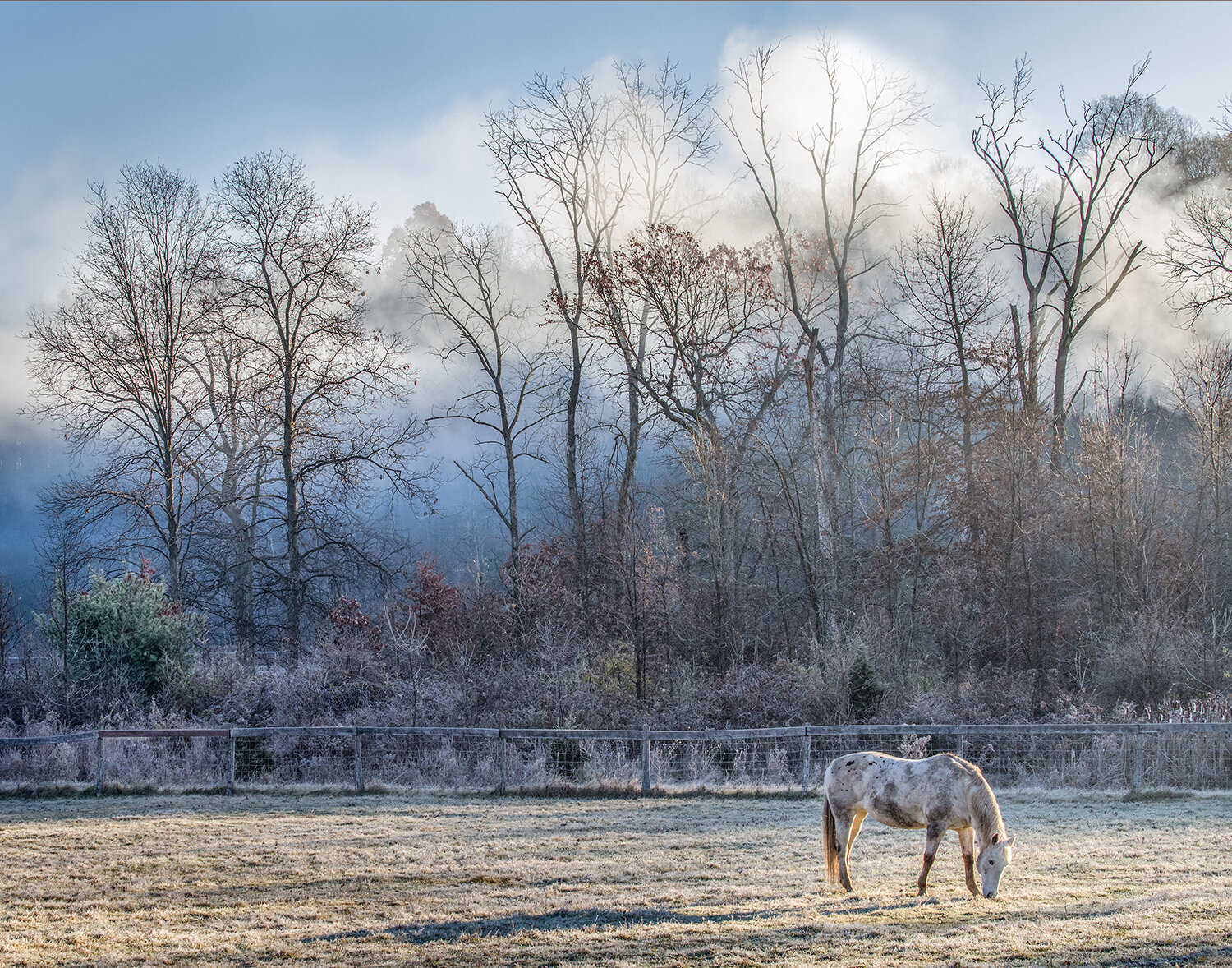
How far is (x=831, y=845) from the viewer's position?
9297 millimetres

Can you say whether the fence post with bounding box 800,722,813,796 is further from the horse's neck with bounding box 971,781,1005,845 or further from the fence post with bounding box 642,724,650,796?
the horse's neck with bounding box 971,781,1005,845

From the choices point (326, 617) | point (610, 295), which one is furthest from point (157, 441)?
point (610, 295)

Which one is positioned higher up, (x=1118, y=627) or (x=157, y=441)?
(x=157, y=441)

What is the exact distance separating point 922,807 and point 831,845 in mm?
1032

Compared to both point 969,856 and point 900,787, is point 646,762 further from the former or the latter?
point 969,856

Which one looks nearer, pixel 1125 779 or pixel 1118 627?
pixel 1125 779

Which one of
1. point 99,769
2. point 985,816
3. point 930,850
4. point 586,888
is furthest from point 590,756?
point 985,816

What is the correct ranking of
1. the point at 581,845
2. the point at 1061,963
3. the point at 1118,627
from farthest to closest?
1. the point at 1118,627
2. the point at 581,845
3. the point at 1061,963

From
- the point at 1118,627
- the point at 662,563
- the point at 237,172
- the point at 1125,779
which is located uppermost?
the point at 237,172

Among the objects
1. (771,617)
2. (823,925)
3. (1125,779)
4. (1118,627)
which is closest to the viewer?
(823,925)

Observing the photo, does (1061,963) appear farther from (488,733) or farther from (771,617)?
(771,617)

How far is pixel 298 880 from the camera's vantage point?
9.93 meters

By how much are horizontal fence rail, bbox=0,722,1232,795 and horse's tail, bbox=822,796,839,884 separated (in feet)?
21.6

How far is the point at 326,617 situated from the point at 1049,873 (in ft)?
75.1
